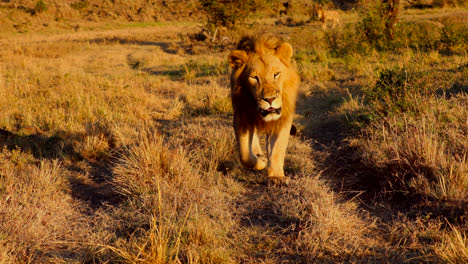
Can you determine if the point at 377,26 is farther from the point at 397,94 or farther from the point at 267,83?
the point at 267,83

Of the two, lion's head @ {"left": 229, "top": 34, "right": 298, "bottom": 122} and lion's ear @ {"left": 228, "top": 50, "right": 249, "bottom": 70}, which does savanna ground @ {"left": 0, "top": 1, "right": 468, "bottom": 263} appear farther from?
lion's ear @ {"left": 228, "top": 50, "right": 249, "bottom": 70}

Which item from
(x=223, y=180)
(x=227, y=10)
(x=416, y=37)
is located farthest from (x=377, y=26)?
(x=223, y=180)

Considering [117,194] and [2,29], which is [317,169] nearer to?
[117,194]

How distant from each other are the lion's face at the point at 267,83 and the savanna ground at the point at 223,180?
918 millimetres

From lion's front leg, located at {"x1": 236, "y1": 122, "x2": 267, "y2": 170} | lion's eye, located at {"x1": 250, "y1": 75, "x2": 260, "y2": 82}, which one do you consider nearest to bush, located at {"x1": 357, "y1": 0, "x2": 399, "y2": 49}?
lion's front leg, located at {"x1": 236, "y1": 122, "x2": 267, "y2": 170}

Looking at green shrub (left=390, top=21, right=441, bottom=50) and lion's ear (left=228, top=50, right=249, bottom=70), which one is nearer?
lion's ear (left=228, top=50, right=249, bottom=70)

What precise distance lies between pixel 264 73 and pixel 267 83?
0.14 m

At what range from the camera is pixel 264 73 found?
4.14 metres

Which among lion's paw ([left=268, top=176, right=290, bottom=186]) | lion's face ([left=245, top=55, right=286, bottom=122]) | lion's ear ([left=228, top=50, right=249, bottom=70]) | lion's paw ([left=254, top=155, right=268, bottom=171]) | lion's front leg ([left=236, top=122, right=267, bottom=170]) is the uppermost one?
lion's ear ([left=228, top=50, right=249, bottom=70])

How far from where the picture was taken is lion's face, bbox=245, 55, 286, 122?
3.96 meters

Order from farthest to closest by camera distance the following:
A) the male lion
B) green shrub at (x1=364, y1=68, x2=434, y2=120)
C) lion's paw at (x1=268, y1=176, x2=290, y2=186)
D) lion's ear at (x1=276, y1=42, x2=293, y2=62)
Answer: green shrub at (x1=364, y1=68, x2=434, y2=120) → lion's paw at (x1=268, y1=176, x2=290, y2=186) → lion's ear at (x1=276, y1=42, x2=293, y2=62) → the male lion

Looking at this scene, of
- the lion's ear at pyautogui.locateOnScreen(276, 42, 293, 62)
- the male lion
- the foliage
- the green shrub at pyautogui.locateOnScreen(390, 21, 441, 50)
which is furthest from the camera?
the foliage

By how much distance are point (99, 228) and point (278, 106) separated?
6.98 ft

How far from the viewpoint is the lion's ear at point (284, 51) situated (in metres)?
4.33
